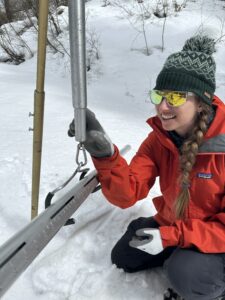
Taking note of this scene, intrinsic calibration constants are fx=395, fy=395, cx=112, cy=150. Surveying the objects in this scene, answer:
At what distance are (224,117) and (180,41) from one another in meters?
3.85

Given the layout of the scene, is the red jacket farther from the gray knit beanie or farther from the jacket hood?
the gray knit beanie

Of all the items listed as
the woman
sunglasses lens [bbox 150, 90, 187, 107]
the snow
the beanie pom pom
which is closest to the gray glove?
the woman

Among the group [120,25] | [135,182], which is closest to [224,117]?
[135,182]

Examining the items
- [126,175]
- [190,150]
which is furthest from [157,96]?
[126,175]

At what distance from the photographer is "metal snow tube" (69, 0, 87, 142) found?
1091 millimetres

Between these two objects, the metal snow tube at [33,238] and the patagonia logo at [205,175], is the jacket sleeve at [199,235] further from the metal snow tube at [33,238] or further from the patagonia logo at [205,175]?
the metal snow tube at [33,238]

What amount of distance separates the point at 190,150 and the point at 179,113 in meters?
0.14

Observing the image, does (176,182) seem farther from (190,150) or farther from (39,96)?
(39,96)

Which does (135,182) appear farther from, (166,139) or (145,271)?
(145,271)

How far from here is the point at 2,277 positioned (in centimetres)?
99

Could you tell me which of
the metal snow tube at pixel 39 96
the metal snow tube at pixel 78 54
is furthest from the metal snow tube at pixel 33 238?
the metal snow tube at pixel 78 54

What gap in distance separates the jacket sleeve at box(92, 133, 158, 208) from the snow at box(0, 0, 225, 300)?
0.31 meters

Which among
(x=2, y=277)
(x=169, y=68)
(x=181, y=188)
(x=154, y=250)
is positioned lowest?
(x=154, y=250)

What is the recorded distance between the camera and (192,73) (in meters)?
1.37
